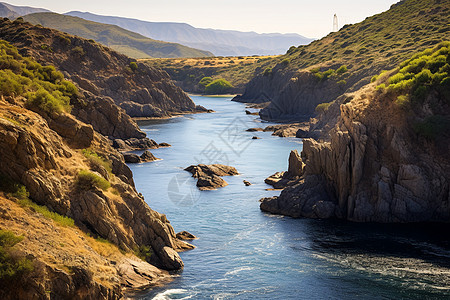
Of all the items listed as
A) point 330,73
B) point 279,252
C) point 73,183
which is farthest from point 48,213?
point 330,73

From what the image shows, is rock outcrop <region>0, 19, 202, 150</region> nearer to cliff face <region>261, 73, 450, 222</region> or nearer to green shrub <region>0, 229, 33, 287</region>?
cliff face <region>261, 73, 450, 222</region>

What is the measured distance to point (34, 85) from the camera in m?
51.2

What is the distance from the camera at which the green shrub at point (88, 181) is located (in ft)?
132

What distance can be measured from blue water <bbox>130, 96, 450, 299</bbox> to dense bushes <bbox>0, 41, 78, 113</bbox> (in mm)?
16325

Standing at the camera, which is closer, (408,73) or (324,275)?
(324,275)

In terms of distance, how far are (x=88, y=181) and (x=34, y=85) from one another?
15473 millimetres

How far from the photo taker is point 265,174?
83562 millimetres

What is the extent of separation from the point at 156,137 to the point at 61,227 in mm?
85046

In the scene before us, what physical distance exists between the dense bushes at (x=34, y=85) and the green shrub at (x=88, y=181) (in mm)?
8308

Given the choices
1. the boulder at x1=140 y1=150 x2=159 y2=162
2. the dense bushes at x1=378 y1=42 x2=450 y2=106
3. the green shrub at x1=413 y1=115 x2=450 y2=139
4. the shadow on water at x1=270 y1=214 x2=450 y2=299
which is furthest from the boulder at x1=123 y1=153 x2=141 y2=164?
the green shrub at x1=413 y1=115 x2=450 y2=139

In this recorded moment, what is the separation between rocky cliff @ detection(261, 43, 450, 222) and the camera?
58.7 meters

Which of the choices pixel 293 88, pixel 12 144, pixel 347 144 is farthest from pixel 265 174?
pixel 293 88

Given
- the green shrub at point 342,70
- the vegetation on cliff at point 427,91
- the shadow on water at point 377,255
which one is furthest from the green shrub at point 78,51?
the shadow on water at point 377,255

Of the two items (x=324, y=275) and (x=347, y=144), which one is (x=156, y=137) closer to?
(x=347, y=144)
